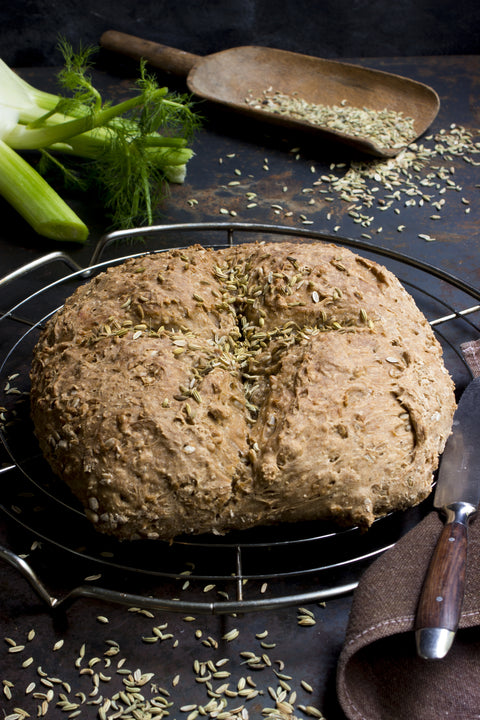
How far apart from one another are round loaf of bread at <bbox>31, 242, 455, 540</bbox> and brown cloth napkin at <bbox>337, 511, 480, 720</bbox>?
292 mm

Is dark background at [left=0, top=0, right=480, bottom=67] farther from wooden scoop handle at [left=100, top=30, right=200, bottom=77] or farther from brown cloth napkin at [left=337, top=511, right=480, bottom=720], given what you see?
brown cloth napkin at [left=337, top=511, right=480, bottom=720]

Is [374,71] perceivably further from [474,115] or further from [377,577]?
[377,577]

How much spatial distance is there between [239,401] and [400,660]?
974mm

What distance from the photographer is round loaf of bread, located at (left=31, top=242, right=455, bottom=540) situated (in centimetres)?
232

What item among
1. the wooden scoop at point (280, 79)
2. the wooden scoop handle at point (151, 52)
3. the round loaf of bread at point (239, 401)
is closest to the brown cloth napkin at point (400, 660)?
the round loaf of bread at point (239, 401)

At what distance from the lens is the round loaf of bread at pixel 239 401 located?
2318 millimetres

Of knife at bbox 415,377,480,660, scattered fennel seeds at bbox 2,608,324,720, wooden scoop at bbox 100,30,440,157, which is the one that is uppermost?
wooden scoop at bbox 100,30,440,157

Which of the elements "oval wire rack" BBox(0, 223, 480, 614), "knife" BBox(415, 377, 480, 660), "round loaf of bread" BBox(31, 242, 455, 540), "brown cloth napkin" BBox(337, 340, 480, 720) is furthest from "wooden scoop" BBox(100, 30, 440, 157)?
"brown cloth napkin" BBox(337, 340, 480, 720)

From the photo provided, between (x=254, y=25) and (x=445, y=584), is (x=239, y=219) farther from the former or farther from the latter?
(x=445, y=584)

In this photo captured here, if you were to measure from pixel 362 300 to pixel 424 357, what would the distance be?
0.32 metres

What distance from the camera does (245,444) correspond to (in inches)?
94.9

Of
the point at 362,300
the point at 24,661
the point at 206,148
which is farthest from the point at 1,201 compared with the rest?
the point at 24,661

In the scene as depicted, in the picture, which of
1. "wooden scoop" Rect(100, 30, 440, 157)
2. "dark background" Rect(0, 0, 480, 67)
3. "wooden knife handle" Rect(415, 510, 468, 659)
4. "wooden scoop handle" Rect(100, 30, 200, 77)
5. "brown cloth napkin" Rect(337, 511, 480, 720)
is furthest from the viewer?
"dark background" Rect(0, 0, 480, 67)

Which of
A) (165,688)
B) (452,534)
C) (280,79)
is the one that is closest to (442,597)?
(452,534)
